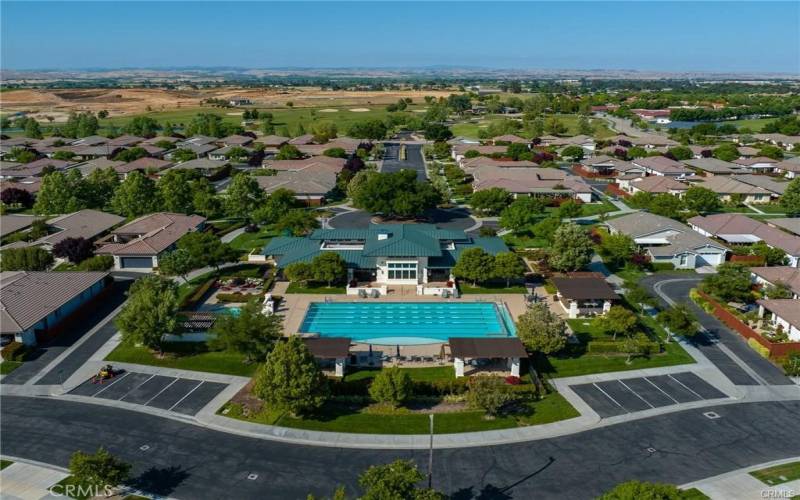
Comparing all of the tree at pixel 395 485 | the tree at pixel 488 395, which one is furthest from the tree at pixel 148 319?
the tree at pixel 395 485

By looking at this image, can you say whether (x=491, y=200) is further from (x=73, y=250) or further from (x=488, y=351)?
(x=73, y=250)

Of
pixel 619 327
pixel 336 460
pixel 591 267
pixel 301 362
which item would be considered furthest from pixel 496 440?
pixel 591 267

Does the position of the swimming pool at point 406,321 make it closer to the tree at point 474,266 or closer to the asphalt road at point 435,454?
the tree at point 474,266

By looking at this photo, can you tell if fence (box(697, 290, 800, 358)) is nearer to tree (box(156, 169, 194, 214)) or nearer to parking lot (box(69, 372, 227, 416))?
parking lot (box(69, 372, 227, 416))

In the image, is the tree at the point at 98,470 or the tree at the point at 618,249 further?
the tree at the point at 618,249

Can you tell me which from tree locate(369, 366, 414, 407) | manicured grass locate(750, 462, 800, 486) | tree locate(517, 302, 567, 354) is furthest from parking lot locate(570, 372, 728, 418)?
tree locate(369, 366, 414, 407)

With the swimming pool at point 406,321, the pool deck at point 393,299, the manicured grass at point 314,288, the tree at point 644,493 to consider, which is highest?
the tree at point 644,493
